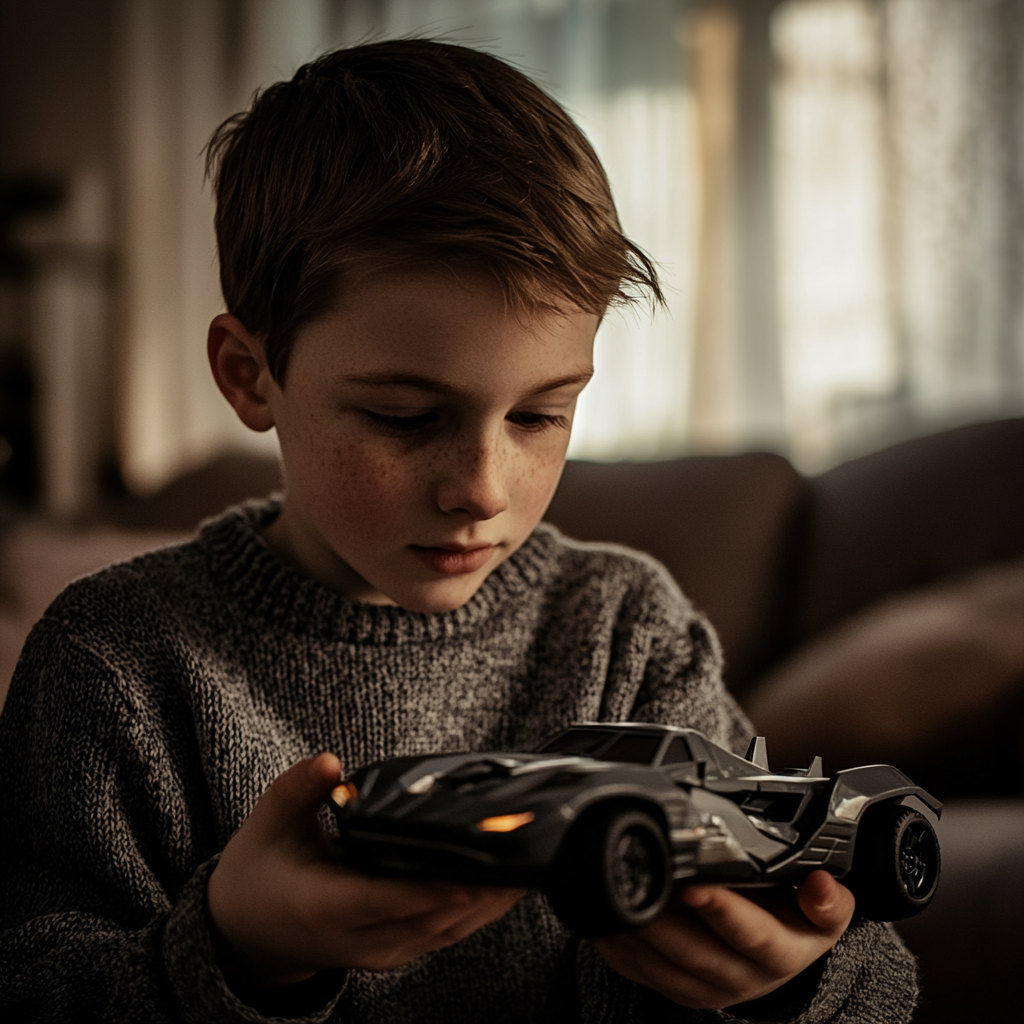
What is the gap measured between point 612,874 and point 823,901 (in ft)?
0.56

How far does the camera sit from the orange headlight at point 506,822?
0.45 meters

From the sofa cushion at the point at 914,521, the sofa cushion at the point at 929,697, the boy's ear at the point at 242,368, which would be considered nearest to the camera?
the boy's ear at the point at 242,368

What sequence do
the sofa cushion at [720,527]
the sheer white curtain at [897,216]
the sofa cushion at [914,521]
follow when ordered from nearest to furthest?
the sofa cushion at [914,521]
the sofa cushion at [720,527]
the sheer white curtain at [897,216]

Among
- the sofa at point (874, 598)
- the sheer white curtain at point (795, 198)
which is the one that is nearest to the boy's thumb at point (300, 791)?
the sofa at point (874, 598)

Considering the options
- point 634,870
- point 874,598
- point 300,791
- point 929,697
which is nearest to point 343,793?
point 300,791

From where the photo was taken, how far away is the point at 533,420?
0.74 metres

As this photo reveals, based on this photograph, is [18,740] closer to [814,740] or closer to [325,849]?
[325,849]

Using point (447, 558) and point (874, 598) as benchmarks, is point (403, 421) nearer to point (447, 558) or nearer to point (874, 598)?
point (447, 558)

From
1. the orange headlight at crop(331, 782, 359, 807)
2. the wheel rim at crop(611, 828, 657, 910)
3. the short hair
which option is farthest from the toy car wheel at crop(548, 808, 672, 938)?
the short hair

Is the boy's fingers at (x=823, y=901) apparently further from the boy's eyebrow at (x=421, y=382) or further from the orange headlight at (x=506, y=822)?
the boy's eyebrow at (x=421, y=382)

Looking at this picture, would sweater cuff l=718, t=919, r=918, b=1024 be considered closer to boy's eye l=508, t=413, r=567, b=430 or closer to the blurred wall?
boy's eye l=508, t=413, r=567, b=430

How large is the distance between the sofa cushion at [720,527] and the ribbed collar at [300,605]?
2.14ft

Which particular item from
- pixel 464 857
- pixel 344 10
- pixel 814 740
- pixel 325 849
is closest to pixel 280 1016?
pixel 325 849

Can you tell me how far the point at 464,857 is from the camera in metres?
0.46
